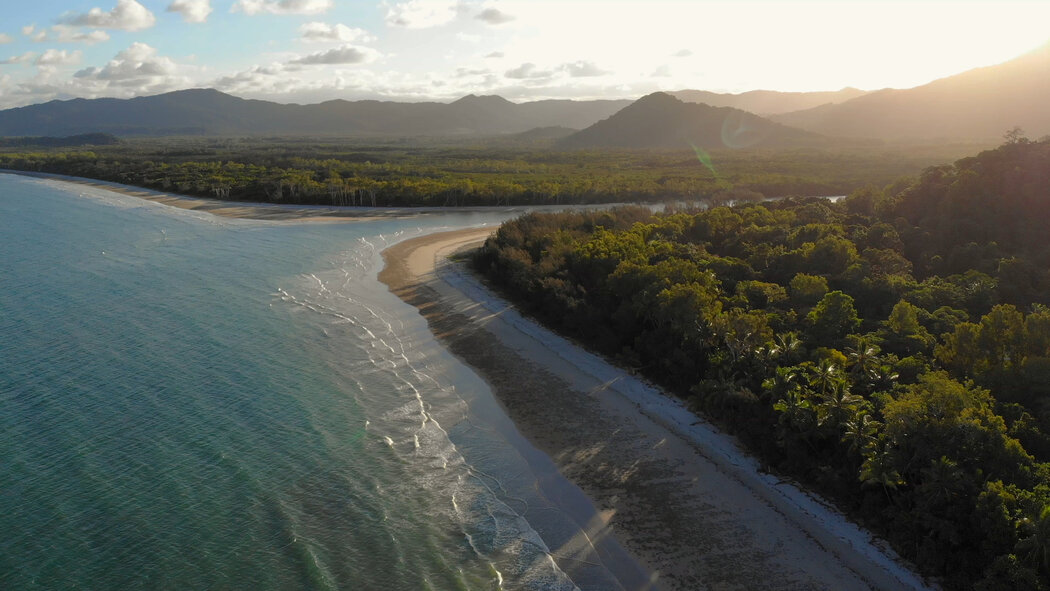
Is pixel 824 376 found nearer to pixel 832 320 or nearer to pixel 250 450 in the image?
pixel 832 320

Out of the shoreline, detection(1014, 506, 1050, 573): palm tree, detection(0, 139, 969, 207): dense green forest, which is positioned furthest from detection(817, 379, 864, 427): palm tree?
detection(0, 139, 969, 207): dense green forest

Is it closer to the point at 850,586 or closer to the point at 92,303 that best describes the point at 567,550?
the point at 850,586

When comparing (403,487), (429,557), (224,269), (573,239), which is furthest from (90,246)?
(429,557)

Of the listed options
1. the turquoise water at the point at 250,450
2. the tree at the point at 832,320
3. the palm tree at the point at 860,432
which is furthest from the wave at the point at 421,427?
the tree at the point at 832,320

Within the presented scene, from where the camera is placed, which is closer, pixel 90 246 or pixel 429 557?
pixel 429 557

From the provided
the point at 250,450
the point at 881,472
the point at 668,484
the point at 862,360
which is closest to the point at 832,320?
the point at 862,360

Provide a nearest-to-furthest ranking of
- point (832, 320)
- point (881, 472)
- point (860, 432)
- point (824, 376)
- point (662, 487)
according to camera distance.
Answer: point (881, 472) < point (860, 432) < point (662, 487) < point (824, 376) < point (832, 320)
